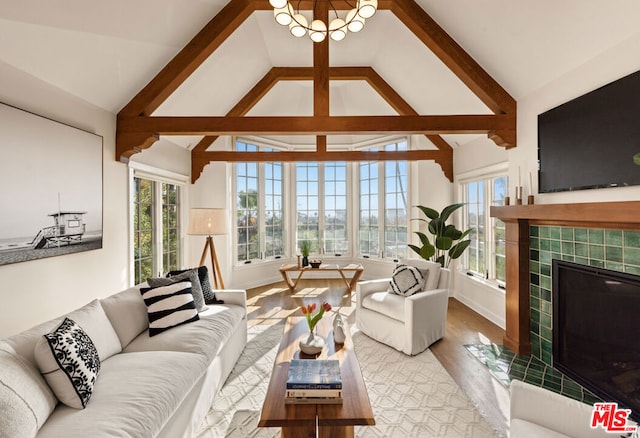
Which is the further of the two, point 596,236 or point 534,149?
point 534,149

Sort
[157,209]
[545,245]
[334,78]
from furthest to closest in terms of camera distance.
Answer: [334,78]
[157,209]
[545,245]

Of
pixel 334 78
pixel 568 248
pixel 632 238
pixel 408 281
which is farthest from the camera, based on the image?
pixel 334 78

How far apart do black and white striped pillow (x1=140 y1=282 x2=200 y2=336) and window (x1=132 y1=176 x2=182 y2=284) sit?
4.11 feet

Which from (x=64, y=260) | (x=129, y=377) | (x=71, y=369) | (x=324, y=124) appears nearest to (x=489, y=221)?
(x=324, y=124)

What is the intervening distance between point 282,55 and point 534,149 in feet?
10.6

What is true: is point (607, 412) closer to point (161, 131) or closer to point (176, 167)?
point (161, 131)

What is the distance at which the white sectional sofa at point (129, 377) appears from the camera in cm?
130

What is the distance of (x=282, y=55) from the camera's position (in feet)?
13.6

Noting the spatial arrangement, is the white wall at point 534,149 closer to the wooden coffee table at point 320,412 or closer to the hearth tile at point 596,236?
the hearth tile at point 596,236

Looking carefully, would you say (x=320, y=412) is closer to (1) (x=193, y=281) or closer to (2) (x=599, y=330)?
(1) (x=193, y=281)

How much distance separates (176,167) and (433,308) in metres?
3.85

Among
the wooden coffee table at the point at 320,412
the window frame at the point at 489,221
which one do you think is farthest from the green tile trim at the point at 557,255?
the wooden coffee table at the point at 320,412

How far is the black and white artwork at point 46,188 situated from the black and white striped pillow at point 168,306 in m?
0.76

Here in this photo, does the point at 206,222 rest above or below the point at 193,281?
above
